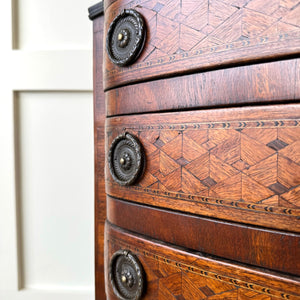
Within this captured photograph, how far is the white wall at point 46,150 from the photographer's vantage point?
998 millimetres

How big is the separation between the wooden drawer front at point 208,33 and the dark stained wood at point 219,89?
0.01 metres

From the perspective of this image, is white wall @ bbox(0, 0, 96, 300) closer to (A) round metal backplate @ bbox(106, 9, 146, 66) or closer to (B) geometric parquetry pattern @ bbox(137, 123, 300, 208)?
(A) round metal backplate @ bbox(106, 9, 146, 66)

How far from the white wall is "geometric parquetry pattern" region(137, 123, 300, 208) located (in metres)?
0.56

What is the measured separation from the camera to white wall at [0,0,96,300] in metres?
1.00

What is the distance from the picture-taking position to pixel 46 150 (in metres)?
1.03

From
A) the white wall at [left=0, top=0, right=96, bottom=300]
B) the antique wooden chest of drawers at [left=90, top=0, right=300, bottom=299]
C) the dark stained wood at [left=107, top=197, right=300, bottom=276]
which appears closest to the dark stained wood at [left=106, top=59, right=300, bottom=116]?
the antique wooden chest of drawers at [left=90, top=0, right=300, bottom=299]

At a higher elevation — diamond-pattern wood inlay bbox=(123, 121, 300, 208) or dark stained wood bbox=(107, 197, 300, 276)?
diamond-pattern wood inlay bbox=(123, 121, 300, 208)

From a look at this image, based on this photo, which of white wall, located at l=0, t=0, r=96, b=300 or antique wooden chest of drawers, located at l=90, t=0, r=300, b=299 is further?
white wall, located at l=0, t=0, r=96, b=300

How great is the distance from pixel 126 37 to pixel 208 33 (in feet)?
0.45

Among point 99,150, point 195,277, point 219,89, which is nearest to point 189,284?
point 195,277

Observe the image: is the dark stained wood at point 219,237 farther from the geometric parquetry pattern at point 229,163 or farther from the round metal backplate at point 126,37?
the round metal backplate at point 126,37

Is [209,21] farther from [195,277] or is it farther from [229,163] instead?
[195,277]

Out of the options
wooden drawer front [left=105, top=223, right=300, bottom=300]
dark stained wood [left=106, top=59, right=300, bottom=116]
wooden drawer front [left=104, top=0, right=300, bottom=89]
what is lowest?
wooden drawer front [left=105, top=223, right=300, bottom=300]

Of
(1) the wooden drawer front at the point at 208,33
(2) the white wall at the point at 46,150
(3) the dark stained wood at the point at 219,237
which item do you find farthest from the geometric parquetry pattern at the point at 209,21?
(2) the white wall at the point at 46,150
